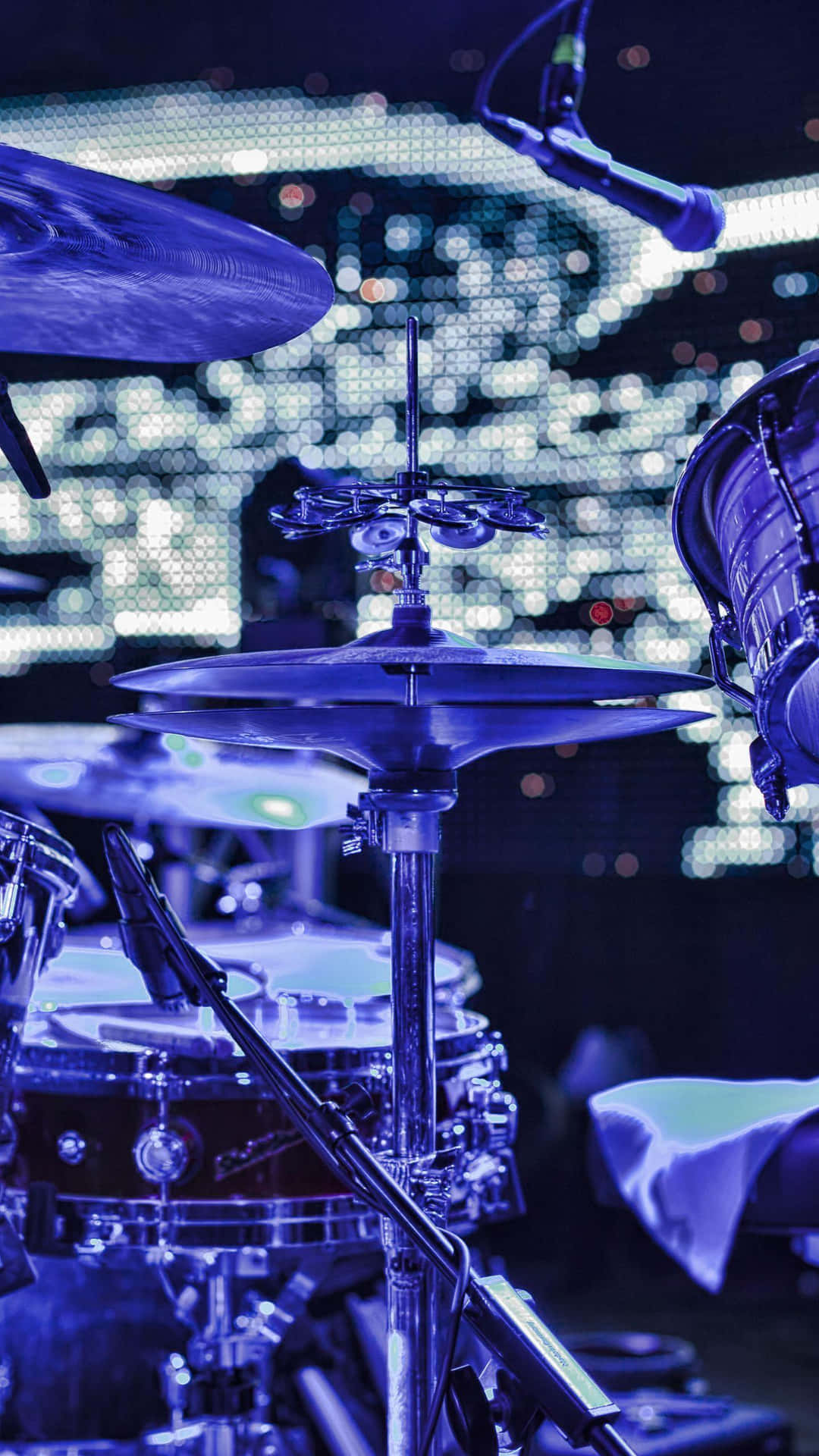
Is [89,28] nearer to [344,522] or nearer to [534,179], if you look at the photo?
[534,179]

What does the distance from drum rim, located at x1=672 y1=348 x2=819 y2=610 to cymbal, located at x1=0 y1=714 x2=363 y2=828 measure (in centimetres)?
119

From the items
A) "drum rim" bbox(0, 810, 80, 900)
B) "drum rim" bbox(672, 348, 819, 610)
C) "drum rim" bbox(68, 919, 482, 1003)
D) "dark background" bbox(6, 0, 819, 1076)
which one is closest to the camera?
"drum rim" bbox(672, 348, 819, 610)

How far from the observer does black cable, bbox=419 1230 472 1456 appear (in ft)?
3.11

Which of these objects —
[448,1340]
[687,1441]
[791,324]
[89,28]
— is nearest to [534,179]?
[791,324]

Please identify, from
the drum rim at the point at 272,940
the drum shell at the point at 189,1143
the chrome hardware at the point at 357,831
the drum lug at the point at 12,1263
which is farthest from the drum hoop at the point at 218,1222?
the chrome hardware at the point at 357,831

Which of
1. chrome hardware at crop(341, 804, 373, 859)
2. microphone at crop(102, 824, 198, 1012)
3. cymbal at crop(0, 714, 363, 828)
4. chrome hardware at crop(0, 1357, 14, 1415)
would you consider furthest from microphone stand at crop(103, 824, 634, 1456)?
chrome hardware at crop(0, 1357, 14, 1415)

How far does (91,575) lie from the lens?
353cm

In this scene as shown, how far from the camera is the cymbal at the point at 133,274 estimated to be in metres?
1.14

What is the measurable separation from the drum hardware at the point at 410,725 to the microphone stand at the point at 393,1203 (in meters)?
0.02

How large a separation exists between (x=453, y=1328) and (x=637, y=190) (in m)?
1.03

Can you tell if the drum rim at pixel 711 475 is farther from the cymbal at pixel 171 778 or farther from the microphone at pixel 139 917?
the cymbal at pixel 171 778

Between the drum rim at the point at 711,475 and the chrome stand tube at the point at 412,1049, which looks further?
the chrome stand tube at the point at 412,1049

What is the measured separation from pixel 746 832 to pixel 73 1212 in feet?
6.04

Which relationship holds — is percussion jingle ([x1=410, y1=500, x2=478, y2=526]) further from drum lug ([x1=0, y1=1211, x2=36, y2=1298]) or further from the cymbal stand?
drum lug ([x1=0, y1=1211, x2=36, y2=1298])
